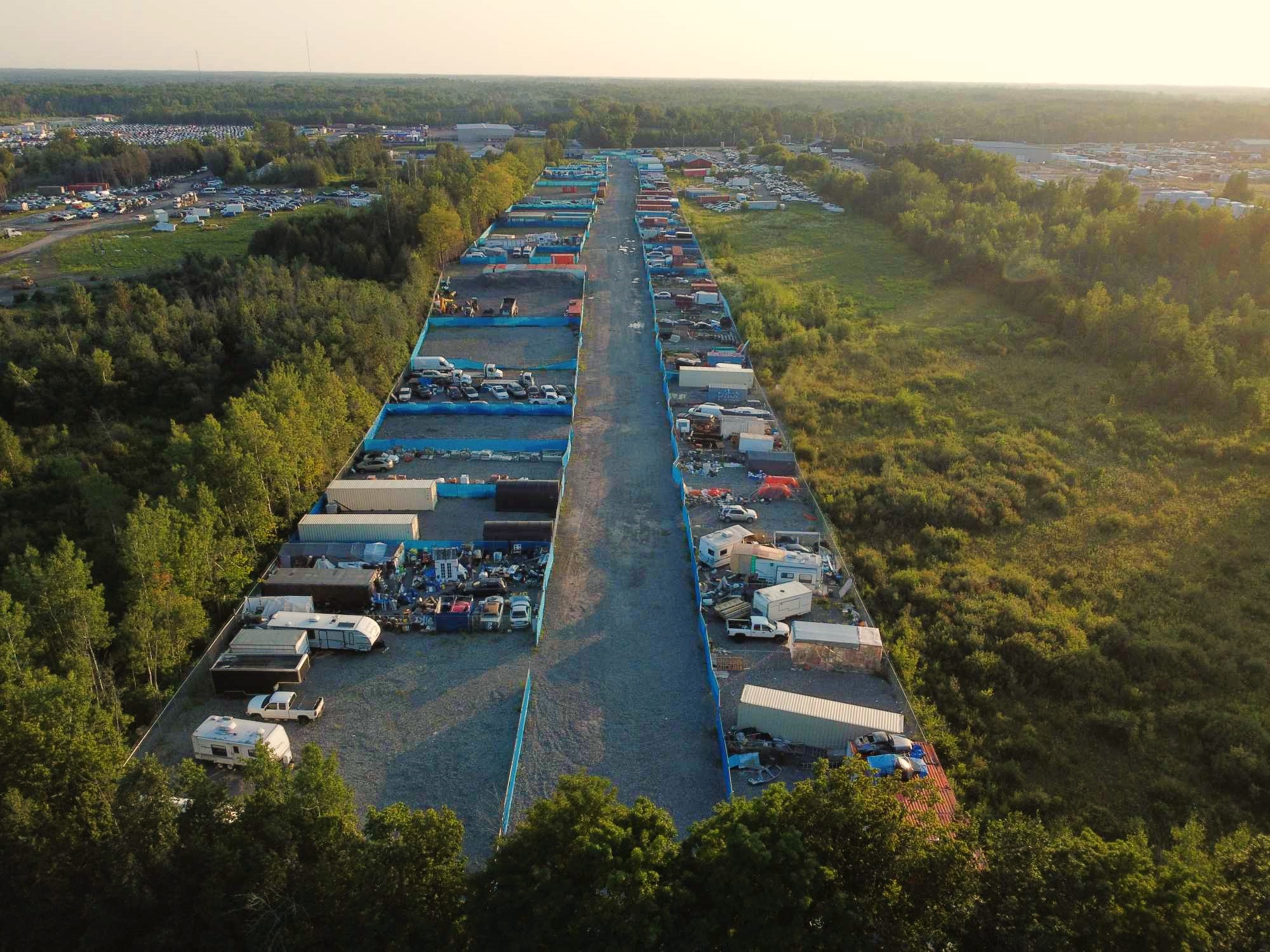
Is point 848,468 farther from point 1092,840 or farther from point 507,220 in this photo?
point 507,220

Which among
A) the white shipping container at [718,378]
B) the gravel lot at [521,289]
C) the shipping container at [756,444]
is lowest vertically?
the shipping container at [756,444]

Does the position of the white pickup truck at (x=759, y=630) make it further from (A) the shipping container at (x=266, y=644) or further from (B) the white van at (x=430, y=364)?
(B) the white van at (x=430, y=364)

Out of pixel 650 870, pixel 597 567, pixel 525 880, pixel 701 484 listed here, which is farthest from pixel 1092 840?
pixel 701 484

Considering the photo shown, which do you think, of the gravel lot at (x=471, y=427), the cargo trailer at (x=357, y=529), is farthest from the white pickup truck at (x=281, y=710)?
the gravel lot at (x=471, y=427)

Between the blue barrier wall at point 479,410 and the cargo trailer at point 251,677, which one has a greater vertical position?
the blue barrier wall at point 479,410

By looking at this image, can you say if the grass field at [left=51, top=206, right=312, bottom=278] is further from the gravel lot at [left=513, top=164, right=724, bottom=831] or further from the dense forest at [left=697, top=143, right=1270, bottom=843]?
the dense forest at [left=697, top=143, right=1270, bottom=843]

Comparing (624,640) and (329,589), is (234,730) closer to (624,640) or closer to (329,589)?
(329,589)
